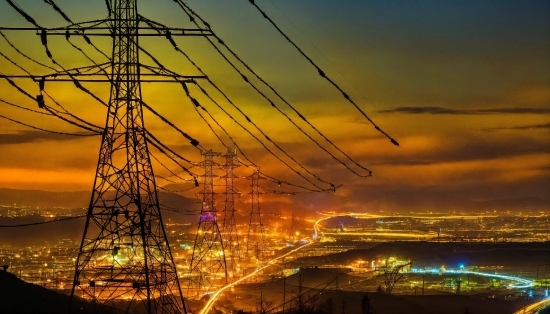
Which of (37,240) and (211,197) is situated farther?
(37,240)

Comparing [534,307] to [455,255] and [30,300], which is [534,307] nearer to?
[30,300]

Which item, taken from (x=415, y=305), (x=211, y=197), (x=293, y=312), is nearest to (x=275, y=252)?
(x=211, y=197)

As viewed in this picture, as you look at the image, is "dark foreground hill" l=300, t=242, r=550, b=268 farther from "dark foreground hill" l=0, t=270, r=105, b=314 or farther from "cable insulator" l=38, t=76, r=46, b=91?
"cable insulator" l=38, t=76, r=46, b=91

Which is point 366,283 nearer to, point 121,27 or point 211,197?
point 211,197

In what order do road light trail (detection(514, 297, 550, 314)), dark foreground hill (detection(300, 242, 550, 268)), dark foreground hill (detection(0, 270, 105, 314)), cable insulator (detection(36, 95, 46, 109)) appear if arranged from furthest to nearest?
dark foreground hill (detection(300, 242, 550, 268)), road light trail (detection(514, 297, 550, 314)), dark foreground hill (detection(0, 270, 105, 314)), cable insulator (detection(36, 95, 46, 109))

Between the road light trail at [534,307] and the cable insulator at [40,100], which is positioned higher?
the cable insulator at [40,100]

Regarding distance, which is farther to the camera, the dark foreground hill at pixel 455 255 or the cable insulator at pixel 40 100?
the dark foreground hill at pixel 455 255

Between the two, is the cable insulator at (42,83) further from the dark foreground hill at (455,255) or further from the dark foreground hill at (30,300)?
the dark foreground hill at (455,255)

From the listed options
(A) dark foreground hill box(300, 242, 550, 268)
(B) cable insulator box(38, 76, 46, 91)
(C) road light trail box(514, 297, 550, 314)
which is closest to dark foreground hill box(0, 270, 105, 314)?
(B) cable insulator box(38, 76, 46, 91)

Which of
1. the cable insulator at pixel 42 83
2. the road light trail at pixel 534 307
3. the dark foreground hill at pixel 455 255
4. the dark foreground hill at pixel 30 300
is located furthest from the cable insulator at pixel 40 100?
the dark foreground hill at pixel 455 255
